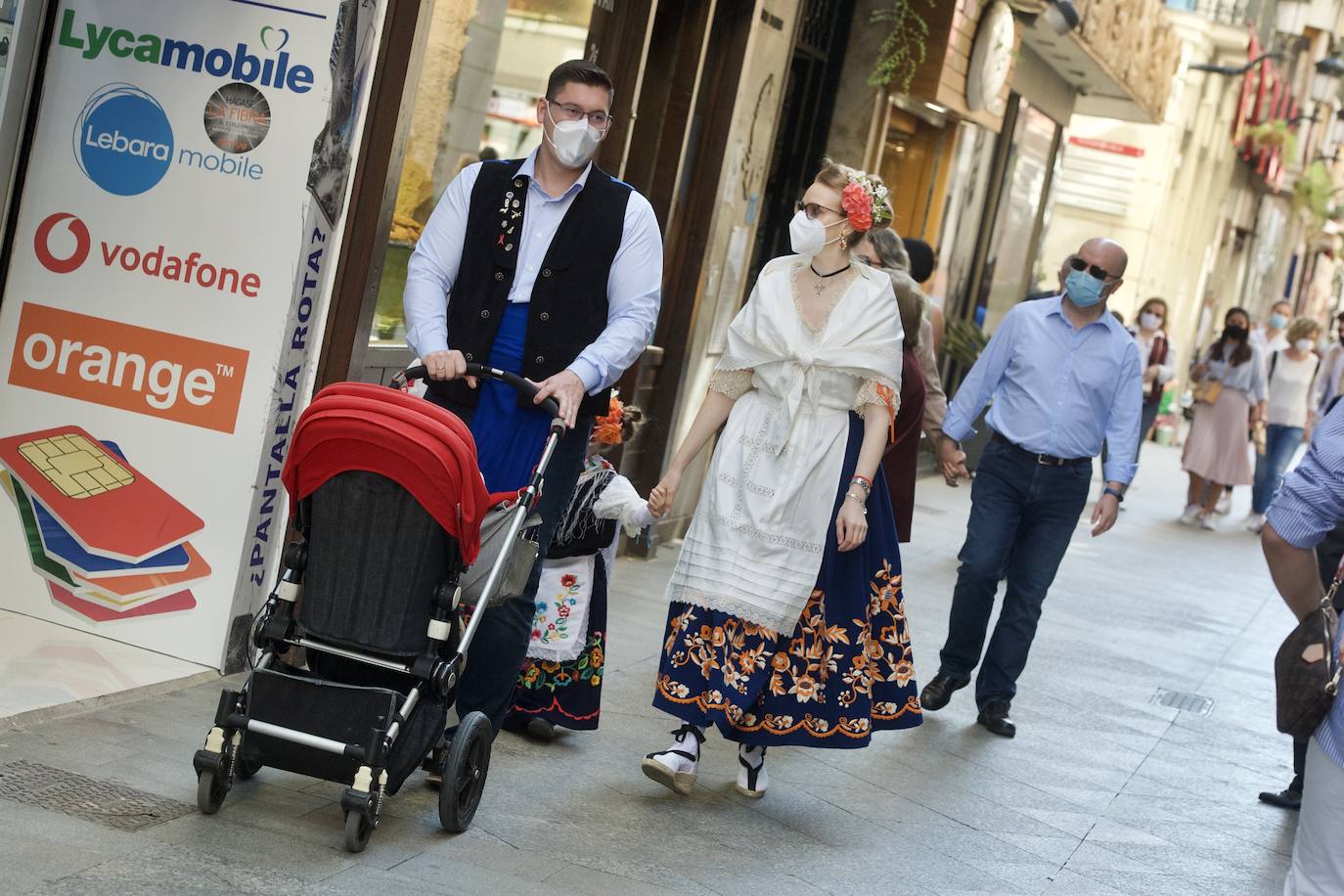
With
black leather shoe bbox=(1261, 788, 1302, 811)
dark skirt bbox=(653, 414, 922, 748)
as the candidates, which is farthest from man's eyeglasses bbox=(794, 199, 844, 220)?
black leather shoe bbox=(1261, 788, 1302, 811)

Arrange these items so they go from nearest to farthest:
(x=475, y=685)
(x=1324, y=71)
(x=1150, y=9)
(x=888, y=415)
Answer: (x=475, y=685) < (x=888, y=415) < (x=1150, y=9) < (x=1324, y=71)

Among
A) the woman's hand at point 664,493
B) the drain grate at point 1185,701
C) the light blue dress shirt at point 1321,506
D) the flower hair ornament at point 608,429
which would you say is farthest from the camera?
the drain grate at point 1185,701

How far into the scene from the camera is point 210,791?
13.9 feet

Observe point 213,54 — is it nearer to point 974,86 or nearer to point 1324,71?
point 974,86

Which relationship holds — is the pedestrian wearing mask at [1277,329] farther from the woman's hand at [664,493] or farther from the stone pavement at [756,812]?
the woman's hand at [664,493]

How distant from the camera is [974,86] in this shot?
1258 centimetres

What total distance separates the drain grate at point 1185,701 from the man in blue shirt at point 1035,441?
5.02 ft

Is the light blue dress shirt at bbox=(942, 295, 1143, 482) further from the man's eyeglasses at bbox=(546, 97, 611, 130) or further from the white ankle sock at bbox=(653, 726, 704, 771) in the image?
the man's eyeglasses at bbox=(546, 97, 611, 130)

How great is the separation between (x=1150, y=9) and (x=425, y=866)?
54.5 feet

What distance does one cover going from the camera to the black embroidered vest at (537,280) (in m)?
4.86

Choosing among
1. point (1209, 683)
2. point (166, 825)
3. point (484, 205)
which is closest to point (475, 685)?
point (166, 825)

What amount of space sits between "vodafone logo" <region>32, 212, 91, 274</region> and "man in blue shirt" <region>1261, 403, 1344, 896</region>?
3918mm

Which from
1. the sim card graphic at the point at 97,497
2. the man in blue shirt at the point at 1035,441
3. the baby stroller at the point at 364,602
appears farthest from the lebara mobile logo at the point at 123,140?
the man in blue shirt at the point at 1035,441

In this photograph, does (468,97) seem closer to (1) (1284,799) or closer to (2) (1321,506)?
(1) (1284,799)
